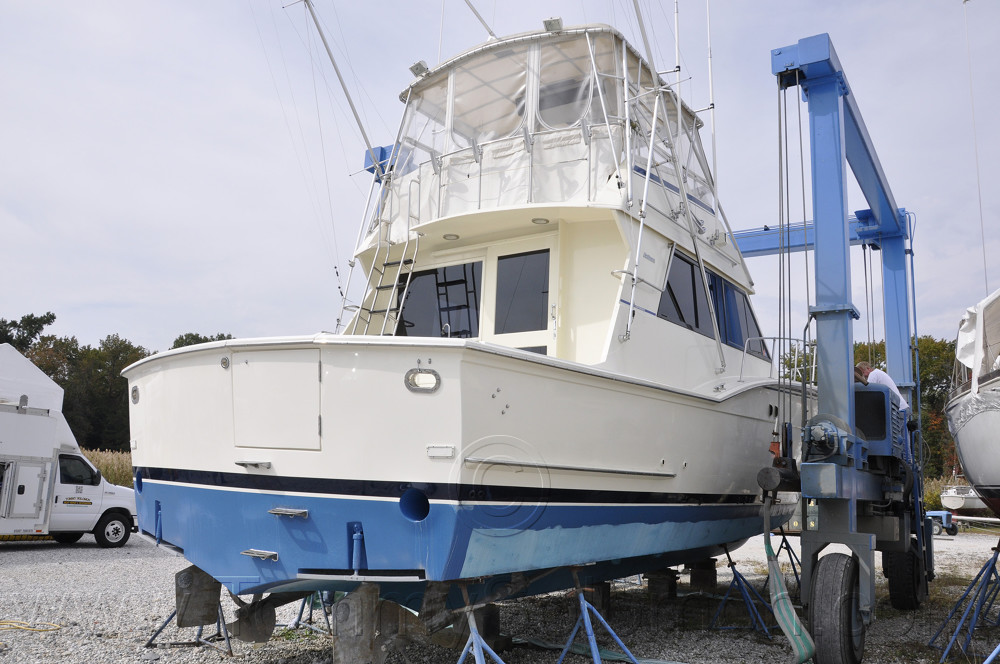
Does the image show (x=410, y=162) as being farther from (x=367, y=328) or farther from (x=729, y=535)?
(x=729, y=535)

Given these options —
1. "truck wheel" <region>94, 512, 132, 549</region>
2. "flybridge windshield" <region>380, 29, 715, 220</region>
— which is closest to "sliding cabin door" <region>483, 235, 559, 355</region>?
"flybridge windshield" <region>380, 29, 715, 220</region>

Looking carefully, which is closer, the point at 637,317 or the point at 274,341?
the point at 274,341

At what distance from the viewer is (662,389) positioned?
5309 millimetres

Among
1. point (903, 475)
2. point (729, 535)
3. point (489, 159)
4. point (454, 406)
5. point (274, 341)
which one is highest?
point (489, 159)

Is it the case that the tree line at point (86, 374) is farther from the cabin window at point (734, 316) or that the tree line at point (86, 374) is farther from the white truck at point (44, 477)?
the cabin window at point (734, 316)

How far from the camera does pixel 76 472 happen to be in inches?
500

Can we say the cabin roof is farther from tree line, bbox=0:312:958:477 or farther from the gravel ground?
tree line, bbox=0:312:958:477

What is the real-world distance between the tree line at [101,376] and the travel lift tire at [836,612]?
87.6 ft

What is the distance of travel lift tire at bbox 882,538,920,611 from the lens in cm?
735

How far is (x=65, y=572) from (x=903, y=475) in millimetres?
9638

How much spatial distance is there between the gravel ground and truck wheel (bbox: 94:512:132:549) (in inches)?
104

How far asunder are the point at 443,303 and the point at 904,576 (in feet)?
16.8

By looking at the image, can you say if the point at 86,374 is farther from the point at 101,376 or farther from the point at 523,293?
the point at 523,293

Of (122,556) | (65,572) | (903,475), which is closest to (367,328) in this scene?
(903,475)
